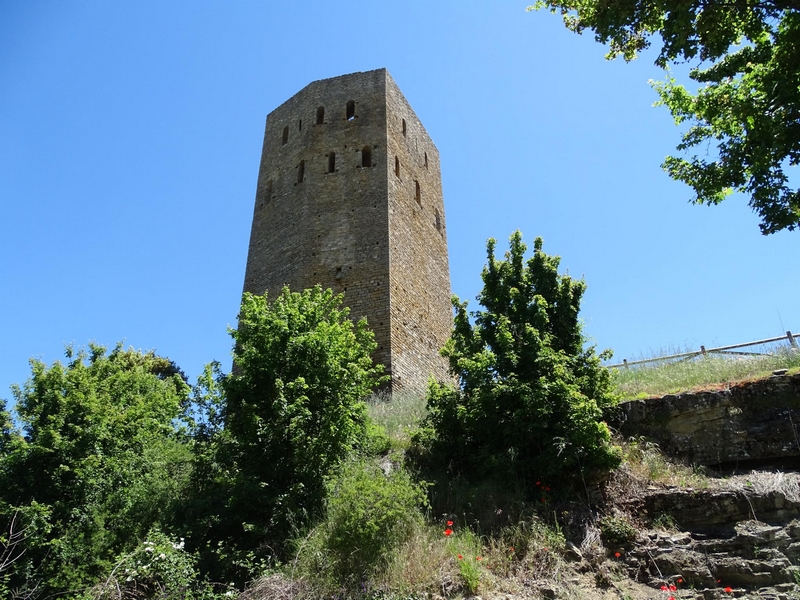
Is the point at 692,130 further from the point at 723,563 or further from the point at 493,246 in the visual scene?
the point at 723,563

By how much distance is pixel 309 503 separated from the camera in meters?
8.08

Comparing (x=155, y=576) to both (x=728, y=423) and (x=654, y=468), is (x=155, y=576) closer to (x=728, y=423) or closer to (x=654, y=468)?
(x=654, y=468)

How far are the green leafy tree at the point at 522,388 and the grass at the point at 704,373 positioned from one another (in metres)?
1.35

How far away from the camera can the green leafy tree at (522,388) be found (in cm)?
815

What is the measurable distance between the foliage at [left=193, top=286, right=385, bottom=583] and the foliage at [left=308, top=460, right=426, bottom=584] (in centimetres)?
78

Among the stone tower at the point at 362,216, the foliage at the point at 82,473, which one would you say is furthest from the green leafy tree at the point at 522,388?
the stone tower at the point at 362,216

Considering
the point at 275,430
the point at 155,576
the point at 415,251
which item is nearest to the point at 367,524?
the point at 275,430

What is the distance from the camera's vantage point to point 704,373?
9914 mm

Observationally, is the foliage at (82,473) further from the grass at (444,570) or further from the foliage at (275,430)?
the grass at (444,570)

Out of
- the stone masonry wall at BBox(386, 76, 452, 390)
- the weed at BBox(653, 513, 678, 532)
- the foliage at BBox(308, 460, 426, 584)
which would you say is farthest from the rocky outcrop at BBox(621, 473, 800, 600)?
the stone masonry wall at BBox(386, 76, 452, 390)

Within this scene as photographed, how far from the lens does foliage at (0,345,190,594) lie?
805cm

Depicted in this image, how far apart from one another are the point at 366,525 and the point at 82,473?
15.4 ft

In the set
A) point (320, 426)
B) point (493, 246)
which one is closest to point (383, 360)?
point (493, 246)

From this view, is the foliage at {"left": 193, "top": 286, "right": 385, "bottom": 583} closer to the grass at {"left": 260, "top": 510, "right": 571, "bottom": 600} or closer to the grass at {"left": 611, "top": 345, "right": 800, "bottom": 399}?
the grass at {"left": 260, "top": 510, "right": 571, "bottom": 600}
